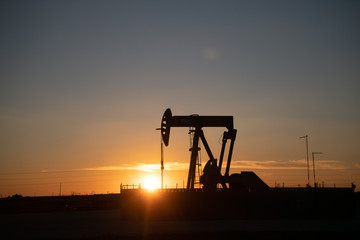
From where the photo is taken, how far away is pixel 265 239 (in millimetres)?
14234

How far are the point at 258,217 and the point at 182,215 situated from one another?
4506 mm

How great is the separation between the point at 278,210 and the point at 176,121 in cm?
821

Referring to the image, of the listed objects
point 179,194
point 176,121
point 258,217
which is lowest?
point 258,217

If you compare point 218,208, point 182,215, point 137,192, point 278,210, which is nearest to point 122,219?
point 137,192

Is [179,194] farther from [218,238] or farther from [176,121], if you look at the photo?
[218,238]

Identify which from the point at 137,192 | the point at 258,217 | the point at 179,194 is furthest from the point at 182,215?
the point at 258,217

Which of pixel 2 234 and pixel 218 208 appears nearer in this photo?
pixel 2 234

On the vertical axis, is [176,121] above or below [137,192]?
above

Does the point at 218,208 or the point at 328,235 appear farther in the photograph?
the point at 218,208

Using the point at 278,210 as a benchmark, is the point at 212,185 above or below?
above

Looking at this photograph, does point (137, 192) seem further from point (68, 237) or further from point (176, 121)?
point (68, 237)

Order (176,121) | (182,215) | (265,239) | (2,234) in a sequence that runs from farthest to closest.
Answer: (176,121) < (182,215) < (2,234) < (265,239)

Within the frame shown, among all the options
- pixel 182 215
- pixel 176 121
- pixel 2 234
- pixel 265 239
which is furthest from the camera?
pixel 176 121

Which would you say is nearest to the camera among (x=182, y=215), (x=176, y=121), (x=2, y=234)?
(x=2, y=234)
